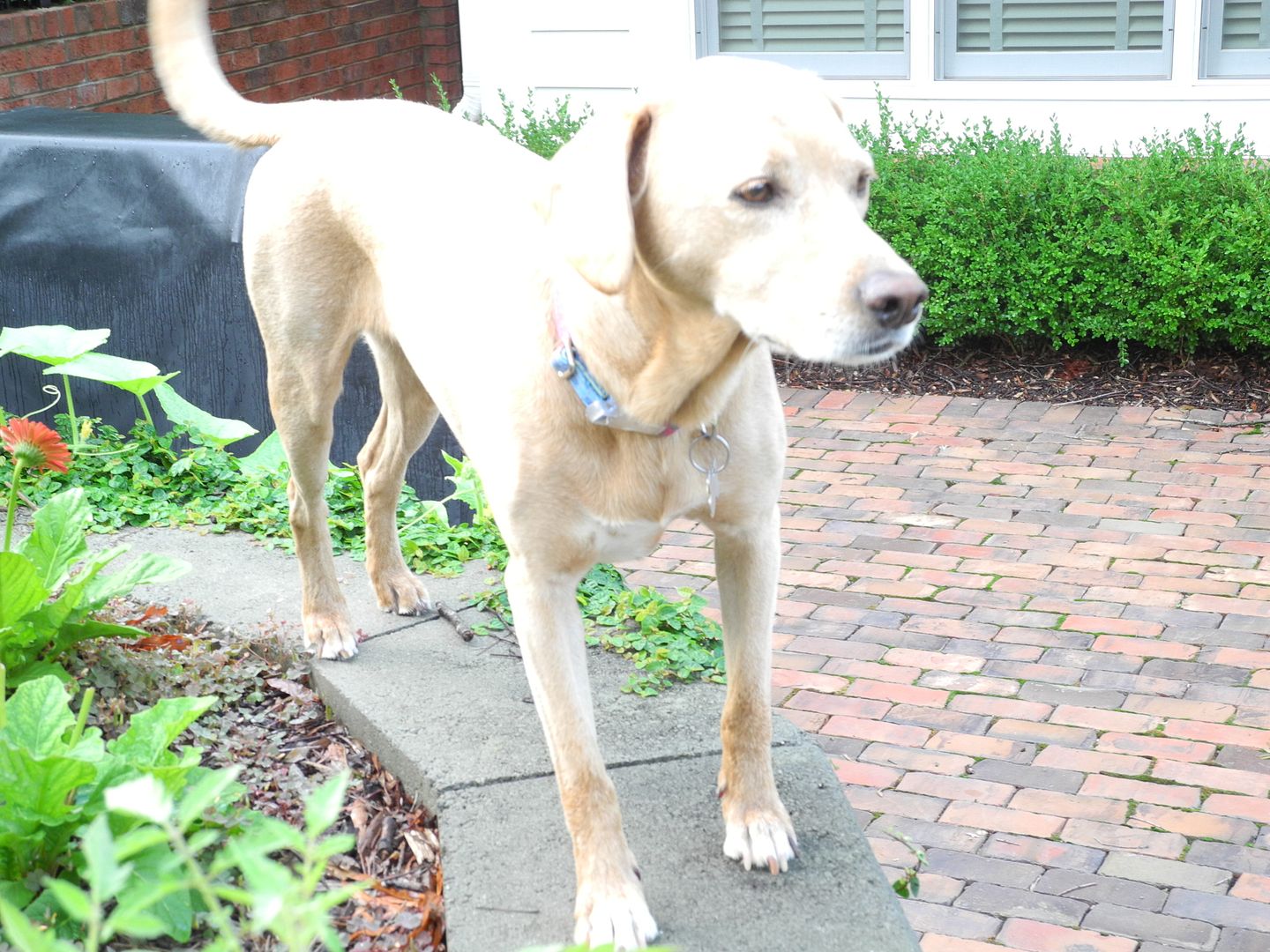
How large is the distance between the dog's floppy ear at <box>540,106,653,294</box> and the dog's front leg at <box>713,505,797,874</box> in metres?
0.68

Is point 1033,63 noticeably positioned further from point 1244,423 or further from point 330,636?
point 330,636

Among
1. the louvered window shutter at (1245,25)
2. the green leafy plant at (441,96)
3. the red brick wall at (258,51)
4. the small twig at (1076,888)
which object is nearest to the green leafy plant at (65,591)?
the small twig at (1076,888)

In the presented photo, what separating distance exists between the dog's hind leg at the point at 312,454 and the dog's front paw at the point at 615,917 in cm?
130

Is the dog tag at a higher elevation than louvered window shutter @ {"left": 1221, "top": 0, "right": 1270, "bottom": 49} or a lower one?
lower

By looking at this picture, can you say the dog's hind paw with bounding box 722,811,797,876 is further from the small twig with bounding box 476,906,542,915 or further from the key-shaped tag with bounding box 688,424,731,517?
the key-shaped tag with bounding box 688,424,731,517

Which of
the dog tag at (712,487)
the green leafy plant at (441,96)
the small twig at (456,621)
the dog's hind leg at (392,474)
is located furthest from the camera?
the green leafy plant at (441,96)

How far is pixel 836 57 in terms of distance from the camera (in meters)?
9.08

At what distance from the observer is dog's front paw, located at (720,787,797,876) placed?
107 inches

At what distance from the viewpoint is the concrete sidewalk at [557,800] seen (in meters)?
2.57

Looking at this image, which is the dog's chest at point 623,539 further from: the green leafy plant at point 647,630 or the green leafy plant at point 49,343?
the green leafy plant at point 49,343

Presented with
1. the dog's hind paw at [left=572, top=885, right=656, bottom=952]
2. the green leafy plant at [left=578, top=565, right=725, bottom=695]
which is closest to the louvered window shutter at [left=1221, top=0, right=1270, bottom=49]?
the green leafy plant at [left=578, top=565, right=725, bottom=695]

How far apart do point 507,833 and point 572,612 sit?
1.64ft

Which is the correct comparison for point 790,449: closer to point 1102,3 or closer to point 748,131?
point 1102,3

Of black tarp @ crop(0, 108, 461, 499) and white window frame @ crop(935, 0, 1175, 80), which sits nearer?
black tarp @ crop(0, 108, 461, 499)
